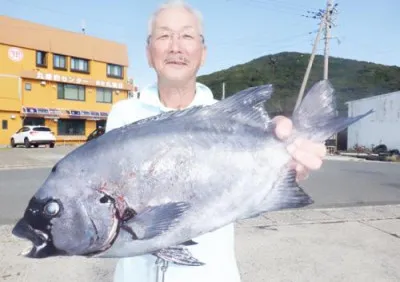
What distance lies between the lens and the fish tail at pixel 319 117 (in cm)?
138

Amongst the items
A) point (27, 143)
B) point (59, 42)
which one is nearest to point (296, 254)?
point (27, 143)

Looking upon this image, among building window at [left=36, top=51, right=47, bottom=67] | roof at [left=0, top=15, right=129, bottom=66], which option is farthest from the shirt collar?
building window at [left=36, top=51, right=47, bottom=67]

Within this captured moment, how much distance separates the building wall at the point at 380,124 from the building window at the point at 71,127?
22.6 meters

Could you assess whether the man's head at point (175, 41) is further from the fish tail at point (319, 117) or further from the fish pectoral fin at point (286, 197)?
the fish pectoral fin at point (286, 197)

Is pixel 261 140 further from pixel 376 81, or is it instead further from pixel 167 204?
pixel 376 81

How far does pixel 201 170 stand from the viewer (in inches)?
51.1

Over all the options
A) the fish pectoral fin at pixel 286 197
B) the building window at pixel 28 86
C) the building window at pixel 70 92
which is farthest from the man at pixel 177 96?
the building window at pixel 70 92

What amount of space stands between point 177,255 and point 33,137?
93.1 feet

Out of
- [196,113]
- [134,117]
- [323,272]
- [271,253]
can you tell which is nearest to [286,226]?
[271,253]

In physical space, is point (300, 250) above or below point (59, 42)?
below

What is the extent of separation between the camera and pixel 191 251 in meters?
1.77

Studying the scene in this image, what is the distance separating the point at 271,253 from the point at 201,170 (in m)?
4.11

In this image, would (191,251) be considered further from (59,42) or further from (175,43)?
(59,42)

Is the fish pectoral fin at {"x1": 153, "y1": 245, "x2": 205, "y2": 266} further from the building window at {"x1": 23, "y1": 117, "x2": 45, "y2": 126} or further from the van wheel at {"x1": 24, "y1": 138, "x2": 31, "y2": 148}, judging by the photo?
the building window at {"x1": 23, "y1": 117, "x2": 45, "y2": 126}
